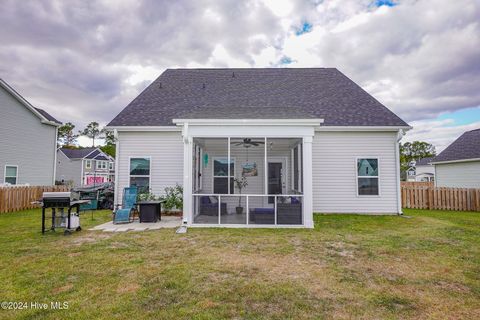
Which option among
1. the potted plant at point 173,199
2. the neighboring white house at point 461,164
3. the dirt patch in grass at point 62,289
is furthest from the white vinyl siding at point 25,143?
the neighboring white house at point 461,164

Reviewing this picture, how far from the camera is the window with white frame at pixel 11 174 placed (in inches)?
540

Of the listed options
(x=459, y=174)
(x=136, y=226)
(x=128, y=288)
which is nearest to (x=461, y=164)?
(x=459, y=174)

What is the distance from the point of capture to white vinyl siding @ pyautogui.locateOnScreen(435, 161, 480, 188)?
15.4 m

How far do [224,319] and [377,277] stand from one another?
105 inches

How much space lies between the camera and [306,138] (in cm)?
754

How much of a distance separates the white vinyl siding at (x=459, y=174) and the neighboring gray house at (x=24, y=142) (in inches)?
1068

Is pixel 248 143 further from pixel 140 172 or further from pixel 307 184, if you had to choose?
pixel 140 172

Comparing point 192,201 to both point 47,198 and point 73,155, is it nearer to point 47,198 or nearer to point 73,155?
point 47,198

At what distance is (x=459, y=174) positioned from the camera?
16.5 m

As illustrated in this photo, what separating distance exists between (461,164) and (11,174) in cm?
2783

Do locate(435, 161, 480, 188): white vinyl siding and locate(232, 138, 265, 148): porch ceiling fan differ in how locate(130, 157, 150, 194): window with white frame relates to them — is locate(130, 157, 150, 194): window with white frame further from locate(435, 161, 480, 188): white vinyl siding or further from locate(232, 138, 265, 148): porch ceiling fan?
locate(435, 161, 480, 188): white vinyl siding

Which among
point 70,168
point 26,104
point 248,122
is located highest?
point 26,104

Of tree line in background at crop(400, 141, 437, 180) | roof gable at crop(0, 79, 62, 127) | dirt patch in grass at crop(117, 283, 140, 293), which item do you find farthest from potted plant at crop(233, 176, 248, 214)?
tree line in background at crop(400, 141, 437, 180)

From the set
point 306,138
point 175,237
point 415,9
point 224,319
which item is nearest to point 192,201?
point 175,237
